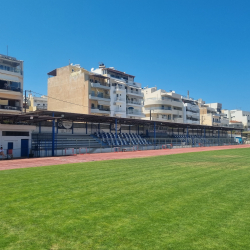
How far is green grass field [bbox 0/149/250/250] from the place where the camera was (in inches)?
193

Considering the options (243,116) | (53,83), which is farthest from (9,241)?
(243,116)

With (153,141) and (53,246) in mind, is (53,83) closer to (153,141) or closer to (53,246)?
(153,141)

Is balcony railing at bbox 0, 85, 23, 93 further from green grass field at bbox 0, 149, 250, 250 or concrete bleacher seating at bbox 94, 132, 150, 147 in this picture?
green grass field at bbox 0, 149, 250, 250

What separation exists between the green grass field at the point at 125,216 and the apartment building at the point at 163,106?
6802cm

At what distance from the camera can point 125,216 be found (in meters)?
6.32

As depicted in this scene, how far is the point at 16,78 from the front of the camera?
142 ft

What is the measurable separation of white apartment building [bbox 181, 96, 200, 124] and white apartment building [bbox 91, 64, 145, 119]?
74.1ft

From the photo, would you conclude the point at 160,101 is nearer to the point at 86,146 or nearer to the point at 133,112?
the point at 133,112

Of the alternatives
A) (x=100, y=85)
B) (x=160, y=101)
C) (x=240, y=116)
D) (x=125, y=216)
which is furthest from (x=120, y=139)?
(x=240, y=116)

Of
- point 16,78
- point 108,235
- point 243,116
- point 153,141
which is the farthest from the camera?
point 243,116

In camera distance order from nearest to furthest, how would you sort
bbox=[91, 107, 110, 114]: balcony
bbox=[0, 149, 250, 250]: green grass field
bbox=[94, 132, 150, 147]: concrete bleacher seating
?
1. bbox=[0, 149, 250, 250]: green grass field
2. bbox=[94, 132, 150, 147]: concrete bleacher seating
3. bbox=[91, 107, 110, 114]: balcony

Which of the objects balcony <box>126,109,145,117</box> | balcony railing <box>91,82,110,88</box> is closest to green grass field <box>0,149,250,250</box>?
balcony railing <box>91,82,110,88</box>

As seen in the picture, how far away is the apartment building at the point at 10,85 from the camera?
4144cm

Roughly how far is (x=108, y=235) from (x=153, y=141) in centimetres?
4485
